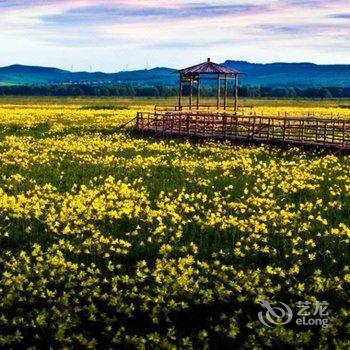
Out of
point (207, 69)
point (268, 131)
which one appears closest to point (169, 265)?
point (268, 131)

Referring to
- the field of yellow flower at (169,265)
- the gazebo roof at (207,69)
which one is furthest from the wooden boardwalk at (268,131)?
the field of yellow flower at (169,265)

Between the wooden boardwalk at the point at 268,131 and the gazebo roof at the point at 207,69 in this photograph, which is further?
the gazebo roof at the point at 207,69

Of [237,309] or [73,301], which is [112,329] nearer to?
[73,301]

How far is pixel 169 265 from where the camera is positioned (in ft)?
37.5

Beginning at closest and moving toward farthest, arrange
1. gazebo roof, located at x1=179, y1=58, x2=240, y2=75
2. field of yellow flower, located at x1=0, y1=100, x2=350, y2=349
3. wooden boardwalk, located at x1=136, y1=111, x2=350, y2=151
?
field of yellow flower, located at x1=0, y1=100, x2=350, y2=349
wooden boardwalk, located at x1=136, y1=111, x2=350, y2=151
gazebo roof, located at x1=179, y1=58, x2=240, y2=75

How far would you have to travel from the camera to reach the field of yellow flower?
9.35m

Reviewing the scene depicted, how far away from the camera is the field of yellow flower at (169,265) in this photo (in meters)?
9.35

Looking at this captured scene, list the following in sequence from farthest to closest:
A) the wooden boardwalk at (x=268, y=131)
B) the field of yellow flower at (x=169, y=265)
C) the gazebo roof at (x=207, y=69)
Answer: the gazebo roof at (x=207, y=69) < the wooden boardwalk at (x=268, y=131) < the field of yellow flower at (x=169, y=265)

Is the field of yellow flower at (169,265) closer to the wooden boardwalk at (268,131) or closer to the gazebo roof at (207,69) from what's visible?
the wooden boardwalk at (268,131)

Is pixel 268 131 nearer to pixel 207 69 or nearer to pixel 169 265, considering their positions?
pixel 207 69

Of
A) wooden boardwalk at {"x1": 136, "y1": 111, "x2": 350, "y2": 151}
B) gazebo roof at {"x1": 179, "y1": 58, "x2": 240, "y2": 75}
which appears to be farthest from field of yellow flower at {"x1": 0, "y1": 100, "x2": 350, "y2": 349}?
gazebo roof at {"x1": 179, "y1": 58, "x2": 240, "y2": 75}

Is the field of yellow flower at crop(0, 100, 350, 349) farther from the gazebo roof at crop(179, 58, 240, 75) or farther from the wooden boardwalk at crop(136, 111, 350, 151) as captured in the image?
the gazebo roof at crop(179, 58, 240, 75)

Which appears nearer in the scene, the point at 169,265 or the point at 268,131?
the point at 169,265

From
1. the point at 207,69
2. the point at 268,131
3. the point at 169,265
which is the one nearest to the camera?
the point at 169,265
